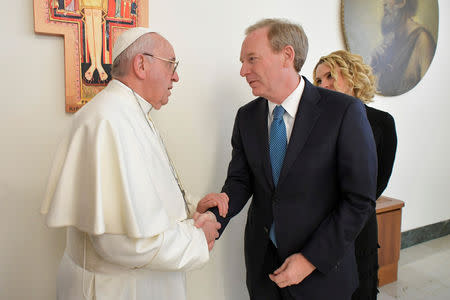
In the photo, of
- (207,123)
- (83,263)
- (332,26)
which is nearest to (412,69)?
(332,26)

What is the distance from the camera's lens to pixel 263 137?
1.61 meters

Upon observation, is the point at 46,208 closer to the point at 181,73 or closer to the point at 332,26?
the point at 181,73

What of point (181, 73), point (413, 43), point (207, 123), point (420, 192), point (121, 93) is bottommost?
point (420, 192)

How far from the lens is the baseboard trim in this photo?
3.82 m

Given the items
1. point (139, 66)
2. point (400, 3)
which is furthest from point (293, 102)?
point (400, 3)

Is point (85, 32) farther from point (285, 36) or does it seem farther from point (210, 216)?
point (210, 216)

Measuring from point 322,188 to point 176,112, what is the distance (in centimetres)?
109

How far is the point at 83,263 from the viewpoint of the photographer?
1.38 m

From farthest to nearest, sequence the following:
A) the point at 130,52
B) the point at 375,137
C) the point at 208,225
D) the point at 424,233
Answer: the point at 424,233
the point at 375,137
the point at 208,225
the point at 130,52

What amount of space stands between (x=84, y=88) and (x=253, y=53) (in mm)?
947

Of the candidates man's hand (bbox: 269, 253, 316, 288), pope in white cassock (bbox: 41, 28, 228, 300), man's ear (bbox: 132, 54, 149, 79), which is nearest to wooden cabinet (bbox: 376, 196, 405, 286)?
man's hand (bbox: 269, 253, 316, 288)

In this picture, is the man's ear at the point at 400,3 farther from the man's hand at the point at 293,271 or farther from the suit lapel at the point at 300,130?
the man's hand at the point at 293,271

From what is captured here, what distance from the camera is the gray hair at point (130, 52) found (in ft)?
4.59

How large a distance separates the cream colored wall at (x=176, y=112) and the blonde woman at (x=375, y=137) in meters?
0.62
